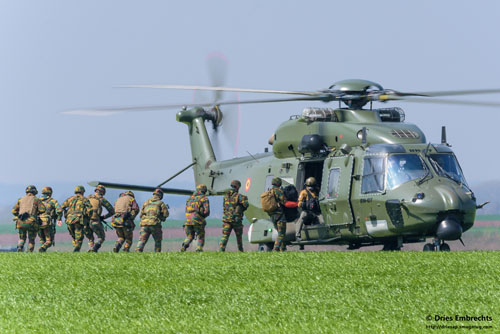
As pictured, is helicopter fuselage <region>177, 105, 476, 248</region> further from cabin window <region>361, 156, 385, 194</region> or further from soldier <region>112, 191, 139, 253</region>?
soldier <region>112, 191, 139, 253</region>

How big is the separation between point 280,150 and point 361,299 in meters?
12.4

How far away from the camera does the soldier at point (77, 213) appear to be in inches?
Answer: 922

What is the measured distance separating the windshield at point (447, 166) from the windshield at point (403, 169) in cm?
30

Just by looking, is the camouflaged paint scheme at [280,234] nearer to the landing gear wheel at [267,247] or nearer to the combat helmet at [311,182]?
the combat helmet at [311,182]

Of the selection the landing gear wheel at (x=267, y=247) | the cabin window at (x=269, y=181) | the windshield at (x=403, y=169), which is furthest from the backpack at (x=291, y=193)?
the windshield at (x=403, y=169)

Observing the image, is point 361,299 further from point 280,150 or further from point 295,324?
point 280,150

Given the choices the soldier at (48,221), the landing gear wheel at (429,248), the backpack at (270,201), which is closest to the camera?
the landing gear wheel at (429,248)

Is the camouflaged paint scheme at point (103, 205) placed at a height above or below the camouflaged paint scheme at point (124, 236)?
above

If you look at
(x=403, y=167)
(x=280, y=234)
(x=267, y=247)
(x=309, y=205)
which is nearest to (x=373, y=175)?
(x=403, y=167)

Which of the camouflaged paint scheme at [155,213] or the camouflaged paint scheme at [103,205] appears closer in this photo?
the camouflaged paint scheme at [155,213]

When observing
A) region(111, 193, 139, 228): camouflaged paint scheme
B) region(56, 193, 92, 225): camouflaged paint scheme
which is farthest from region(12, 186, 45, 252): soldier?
region(111, 193, 139, 228): camouflaged paint scheme

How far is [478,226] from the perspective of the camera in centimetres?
7931

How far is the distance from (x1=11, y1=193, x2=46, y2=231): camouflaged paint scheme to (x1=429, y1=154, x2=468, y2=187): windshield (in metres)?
10.6

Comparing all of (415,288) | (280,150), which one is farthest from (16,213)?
(415,288)
